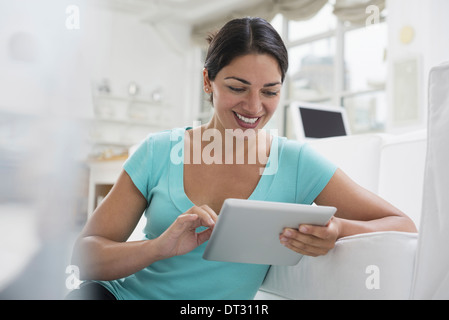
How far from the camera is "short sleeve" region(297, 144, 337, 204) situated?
104 centimetres

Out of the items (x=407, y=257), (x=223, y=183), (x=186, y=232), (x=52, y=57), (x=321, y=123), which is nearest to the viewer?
(x=52, y=57)

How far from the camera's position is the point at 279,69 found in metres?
1.07

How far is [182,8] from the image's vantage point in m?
7.14

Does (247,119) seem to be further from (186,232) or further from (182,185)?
(186,232)

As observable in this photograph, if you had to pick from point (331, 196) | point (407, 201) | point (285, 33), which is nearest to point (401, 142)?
point (407, 201)

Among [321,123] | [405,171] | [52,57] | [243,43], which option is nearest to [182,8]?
[321,123]

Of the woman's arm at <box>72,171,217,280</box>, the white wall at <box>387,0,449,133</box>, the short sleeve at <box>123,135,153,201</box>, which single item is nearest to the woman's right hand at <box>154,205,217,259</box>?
the woman's arm at <box>72,171,217,280</box>

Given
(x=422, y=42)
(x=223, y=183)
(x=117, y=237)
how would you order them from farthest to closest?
(x=422, y=42)
(x=223, y=183)
(x=117, y=237)

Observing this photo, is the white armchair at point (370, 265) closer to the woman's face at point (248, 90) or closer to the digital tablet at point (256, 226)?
the digital tablet at point (256, 226)

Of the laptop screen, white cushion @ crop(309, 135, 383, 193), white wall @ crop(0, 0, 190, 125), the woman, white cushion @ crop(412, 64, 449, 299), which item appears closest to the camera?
white wall @ crop(0, 0, 190, 125)

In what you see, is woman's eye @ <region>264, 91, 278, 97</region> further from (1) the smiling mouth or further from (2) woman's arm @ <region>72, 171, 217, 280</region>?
(2) woman's arm @ <region>72, 171, 217, 280</region>

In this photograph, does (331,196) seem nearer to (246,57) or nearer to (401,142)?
(246,57)

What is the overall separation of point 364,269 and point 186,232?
0.31 m

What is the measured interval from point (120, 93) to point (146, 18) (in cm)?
123
